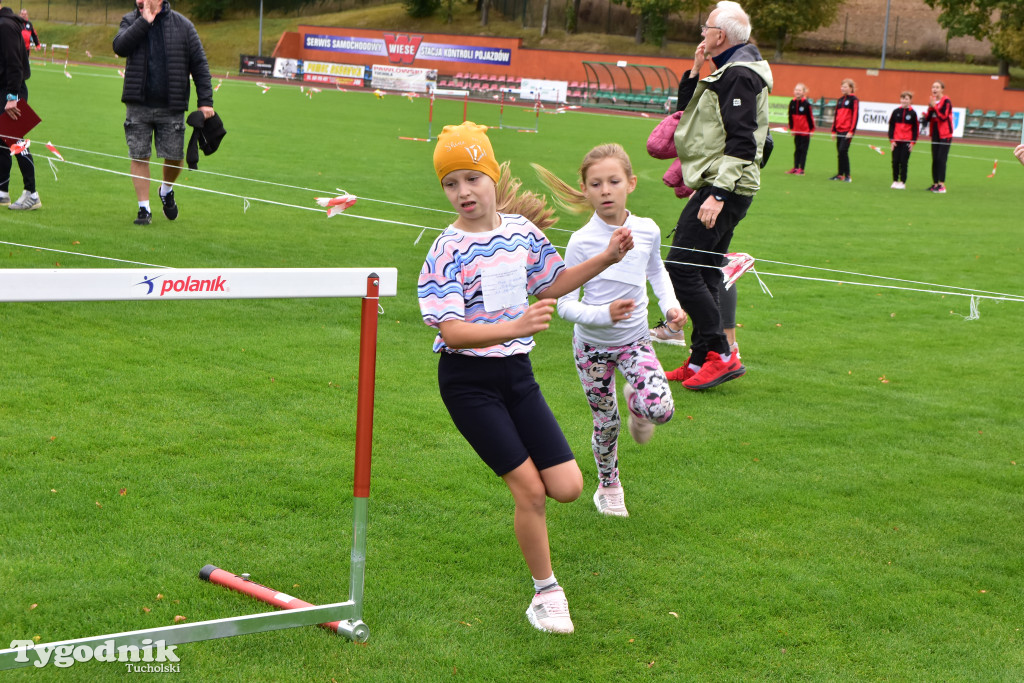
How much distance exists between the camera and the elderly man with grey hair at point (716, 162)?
20.2 feet

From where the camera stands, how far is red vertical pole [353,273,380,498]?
3066mm

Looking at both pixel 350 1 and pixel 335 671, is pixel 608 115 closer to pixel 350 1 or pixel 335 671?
pixel 335 671

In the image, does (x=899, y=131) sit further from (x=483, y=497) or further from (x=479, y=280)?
(x=479, y=280)

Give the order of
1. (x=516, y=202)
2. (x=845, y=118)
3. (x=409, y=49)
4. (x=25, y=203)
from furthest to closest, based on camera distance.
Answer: (x=409, y=49)
(x=845, y=118)
(x=25, y=203)
(x=516, y=202)

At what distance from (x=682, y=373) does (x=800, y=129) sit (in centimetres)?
1806

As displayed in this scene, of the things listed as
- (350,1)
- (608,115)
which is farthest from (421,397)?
(350,1)

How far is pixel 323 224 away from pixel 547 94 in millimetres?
39352

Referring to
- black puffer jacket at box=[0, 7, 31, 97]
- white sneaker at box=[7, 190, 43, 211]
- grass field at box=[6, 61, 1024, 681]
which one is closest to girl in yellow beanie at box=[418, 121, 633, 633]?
grass field at box=[6, 61, 1024, 681]

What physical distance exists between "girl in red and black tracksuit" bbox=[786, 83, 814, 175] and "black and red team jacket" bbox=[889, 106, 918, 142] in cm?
189

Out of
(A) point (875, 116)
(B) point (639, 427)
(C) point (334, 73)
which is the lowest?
(B) point (639, 427)

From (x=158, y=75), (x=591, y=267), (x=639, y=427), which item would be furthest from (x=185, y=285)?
(x=158, y=75)

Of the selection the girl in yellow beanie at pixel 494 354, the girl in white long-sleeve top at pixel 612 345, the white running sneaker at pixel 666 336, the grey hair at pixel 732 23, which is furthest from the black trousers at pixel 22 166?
the girl in yellow beanie at pixel 494 354

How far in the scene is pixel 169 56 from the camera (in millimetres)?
10023

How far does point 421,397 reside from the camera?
19.6 feet
